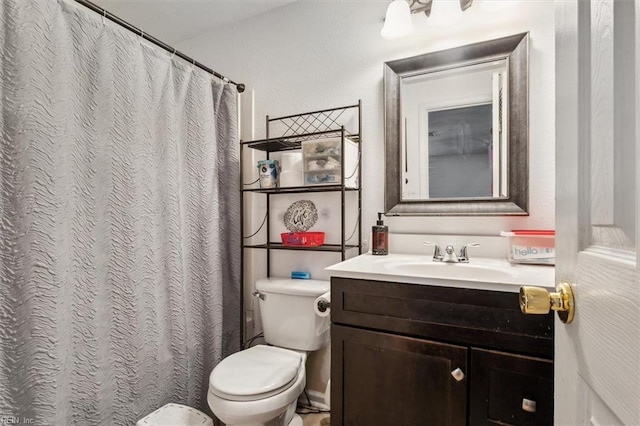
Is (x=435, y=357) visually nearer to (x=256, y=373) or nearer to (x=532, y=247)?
(x=532, y=247)

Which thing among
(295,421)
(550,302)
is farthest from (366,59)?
(295,421)

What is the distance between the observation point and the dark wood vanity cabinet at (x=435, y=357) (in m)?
0.96

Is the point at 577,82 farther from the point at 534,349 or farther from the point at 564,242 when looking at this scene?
the point at 534,349

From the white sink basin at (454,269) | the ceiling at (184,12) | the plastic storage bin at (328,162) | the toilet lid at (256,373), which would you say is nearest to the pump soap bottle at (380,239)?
the white sink basin at (454,269)

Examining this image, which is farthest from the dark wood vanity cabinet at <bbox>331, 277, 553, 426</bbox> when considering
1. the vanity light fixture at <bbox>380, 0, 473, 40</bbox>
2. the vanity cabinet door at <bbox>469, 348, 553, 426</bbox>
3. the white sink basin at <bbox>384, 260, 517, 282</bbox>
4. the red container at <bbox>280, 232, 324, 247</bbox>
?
the vanity light fixture at <bbox>380, 0, 473, 40</bbox>

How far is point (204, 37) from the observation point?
2266 mm

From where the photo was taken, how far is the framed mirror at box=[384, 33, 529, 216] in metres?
1.42

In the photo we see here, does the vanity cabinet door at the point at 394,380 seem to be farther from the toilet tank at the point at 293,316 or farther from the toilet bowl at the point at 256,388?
the toilet tank at the point at 293,316

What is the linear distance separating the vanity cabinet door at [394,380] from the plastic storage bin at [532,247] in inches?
19.4

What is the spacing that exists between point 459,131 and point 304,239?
2.99 ft

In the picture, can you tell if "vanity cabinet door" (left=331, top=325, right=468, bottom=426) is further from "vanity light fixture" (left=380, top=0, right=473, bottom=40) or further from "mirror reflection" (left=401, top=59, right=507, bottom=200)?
"vanity light fixture" (left=380, top=0, right=473, bottom=40)

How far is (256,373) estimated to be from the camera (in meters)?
1.37

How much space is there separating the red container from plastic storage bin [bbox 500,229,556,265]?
869mm

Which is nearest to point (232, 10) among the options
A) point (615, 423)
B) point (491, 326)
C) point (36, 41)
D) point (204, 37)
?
point (204, 37)
